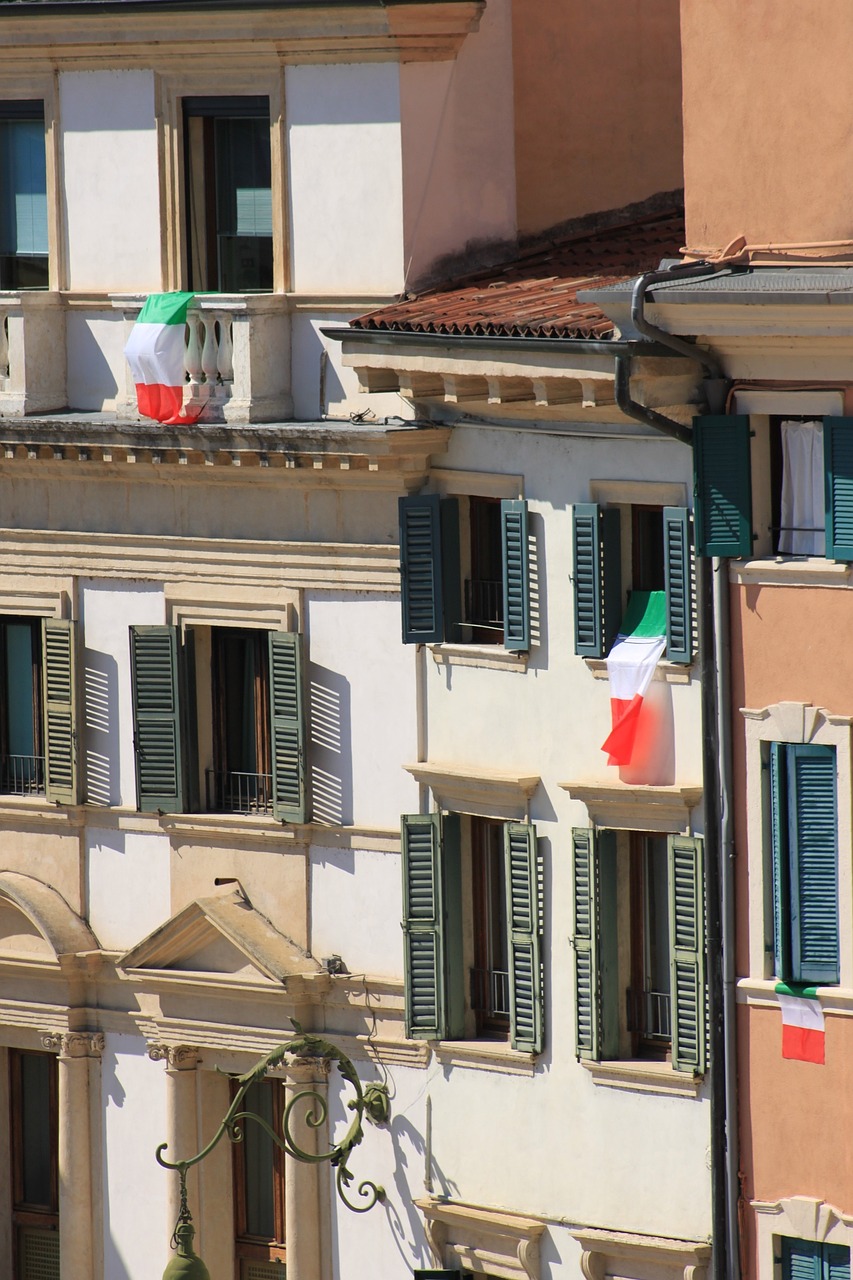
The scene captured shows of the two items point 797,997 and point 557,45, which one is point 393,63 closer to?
point 557,45

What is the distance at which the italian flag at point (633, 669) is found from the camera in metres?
30.9

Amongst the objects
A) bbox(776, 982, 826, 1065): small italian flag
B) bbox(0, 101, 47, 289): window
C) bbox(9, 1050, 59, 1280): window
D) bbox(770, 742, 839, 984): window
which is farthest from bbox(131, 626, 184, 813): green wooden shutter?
bbox(776, 982, 826, 1065): small italian flag

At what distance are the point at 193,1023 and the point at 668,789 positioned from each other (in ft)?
20.1

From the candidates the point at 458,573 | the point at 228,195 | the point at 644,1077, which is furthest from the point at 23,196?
the point at 644,1077

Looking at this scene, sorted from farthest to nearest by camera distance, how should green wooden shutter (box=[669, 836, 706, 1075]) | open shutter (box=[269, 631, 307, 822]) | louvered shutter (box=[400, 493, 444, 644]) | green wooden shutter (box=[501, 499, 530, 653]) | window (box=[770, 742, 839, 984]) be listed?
open shutter (box=[269, 631, 307, 822])
louvered shutter (box=[400, 493, 444, 644])
green wooden shutter (box=[501, 499, 530, 653])
green wooden shutter (box=[669, 836, 706, 1075])
window (box=[770, 742, 839, 984])

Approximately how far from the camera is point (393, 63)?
108 feet

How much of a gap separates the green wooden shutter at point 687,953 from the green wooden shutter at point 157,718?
18.9 ft

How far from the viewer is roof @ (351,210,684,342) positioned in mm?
30656

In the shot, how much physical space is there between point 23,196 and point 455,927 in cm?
824

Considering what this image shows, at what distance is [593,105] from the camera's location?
35.0 meters

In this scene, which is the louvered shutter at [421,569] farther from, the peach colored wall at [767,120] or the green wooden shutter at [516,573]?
the peach colored wall at [767,120]

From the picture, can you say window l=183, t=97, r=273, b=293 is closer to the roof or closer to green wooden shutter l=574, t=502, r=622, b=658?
the roof

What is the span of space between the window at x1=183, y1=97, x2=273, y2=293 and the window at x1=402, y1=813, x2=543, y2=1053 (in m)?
5.36

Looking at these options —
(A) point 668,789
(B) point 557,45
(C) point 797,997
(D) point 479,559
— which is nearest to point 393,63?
(B) point 557,45
